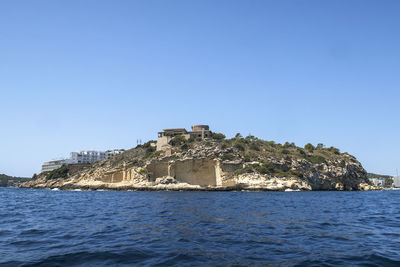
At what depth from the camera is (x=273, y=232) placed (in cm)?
1083

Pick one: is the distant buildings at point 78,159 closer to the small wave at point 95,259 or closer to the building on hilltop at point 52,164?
the building on hilltop at point 52,164

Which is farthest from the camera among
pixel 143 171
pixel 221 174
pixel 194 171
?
pixel 194 171

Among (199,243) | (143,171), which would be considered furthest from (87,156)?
(199,243)

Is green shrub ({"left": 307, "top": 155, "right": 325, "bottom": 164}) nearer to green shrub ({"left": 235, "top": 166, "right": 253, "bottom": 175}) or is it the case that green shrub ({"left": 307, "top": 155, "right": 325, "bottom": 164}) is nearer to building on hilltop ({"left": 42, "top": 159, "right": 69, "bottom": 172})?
green shrub ({"left": 235, "top": 166, "right": 253, "bottom": 175})

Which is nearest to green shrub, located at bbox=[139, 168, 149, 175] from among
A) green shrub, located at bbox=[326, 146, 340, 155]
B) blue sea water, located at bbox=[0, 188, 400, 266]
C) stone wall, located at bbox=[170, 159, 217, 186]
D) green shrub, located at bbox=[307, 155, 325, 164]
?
stone wall, located at bbox=[170, 159, 217, 186]

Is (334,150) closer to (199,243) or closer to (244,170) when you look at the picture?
(244,170)

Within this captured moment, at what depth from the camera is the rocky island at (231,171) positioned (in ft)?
186

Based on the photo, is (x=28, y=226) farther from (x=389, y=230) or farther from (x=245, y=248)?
(x=389, y=230)

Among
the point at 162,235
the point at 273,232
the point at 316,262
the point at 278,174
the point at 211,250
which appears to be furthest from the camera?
the point at 278,174

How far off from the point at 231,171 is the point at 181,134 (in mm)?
30738

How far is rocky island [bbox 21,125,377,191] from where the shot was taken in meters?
56.6

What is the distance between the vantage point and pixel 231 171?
5884 cm

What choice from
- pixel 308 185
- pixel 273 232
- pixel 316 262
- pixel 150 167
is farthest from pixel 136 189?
pixel 316 262

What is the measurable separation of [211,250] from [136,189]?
53.1 metres
